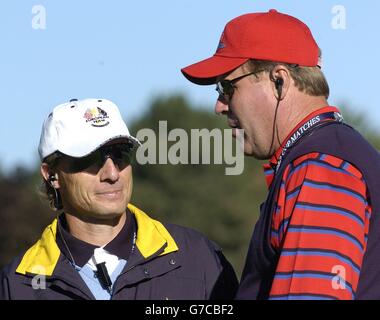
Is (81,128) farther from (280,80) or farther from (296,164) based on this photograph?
(296,164)

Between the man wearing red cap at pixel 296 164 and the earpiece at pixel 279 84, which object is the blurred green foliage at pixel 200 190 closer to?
the man wearing red cap at pixel 296 164

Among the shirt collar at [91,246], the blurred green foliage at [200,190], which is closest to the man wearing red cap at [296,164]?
the shirt collar at [91,246]

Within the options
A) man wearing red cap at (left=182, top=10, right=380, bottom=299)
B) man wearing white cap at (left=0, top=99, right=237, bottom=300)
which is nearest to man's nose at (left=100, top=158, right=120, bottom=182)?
man wearing white cap at (left=0, top=99, right=237, bottom=300)

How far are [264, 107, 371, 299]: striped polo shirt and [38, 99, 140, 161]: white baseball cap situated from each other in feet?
7.32

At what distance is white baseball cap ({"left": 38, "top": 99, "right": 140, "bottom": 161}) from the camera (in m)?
5.47

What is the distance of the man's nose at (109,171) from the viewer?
5.44 metres

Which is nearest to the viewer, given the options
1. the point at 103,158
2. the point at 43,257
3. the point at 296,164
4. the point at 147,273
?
the point at 296,164

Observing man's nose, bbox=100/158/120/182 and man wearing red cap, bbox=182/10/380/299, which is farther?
man's nose, bbox=100/158/120/182

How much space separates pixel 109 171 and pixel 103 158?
0.10 metres

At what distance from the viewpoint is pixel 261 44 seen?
13.1 ft

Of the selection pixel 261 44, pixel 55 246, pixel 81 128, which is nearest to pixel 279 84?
pixel 261 44

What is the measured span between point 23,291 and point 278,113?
212 cm

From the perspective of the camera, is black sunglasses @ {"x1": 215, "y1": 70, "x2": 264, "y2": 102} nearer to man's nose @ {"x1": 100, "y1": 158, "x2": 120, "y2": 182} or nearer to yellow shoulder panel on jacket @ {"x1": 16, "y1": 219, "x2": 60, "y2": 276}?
man's nose @ {"x1": 100, "y1": 158, "x2": 120, "y2": 182}
